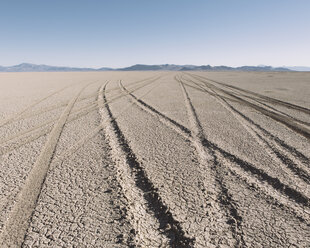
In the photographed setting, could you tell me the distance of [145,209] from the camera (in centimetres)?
188

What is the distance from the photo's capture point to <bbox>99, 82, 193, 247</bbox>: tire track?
5.11ft

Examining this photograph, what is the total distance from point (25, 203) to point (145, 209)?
3.54 feet

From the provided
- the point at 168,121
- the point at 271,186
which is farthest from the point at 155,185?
the point at 168,121

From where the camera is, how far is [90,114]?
539 cm

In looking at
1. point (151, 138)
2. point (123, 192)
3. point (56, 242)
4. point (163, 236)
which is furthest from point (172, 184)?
point (151, 138)

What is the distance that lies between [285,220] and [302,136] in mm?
2559

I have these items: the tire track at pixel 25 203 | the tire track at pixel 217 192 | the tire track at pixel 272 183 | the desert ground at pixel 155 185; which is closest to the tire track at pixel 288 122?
the desert ground at pixel 155 185

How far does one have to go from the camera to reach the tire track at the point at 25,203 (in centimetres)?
159

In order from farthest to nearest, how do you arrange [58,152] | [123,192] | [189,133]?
[189,133] < [58,152] < [123,192]

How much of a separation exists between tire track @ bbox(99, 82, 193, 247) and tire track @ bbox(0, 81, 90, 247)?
0.82m

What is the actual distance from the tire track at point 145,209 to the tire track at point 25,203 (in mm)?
822

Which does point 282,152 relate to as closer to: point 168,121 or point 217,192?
point 217,192

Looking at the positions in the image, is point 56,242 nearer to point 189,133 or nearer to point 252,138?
point 189,133

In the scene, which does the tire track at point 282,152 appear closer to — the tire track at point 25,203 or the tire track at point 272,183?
the tire track at point 272,183
